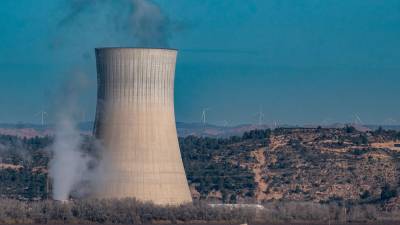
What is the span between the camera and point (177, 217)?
39375 millimetres

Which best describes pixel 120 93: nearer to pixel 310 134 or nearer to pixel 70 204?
pixel 70 204

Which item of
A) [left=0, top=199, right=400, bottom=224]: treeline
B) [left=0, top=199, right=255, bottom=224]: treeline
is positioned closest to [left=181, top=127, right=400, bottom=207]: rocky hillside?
[left=0, top=199, right=400, bottom=224]: treeline

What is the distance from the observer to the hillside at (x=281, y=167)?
51906 mm

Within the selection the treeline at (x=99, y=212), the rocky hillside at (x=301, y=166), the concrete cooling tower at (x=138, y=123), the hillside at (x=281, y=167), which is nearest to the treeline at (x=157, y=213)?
the treeline at (x=99, y=212)

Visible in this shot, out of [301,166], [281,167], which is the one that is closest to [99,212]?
[281,167]

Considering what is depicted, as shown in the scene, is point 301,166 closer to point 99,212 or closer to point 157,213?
point 157,213

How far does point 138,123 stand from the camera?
1410 inches

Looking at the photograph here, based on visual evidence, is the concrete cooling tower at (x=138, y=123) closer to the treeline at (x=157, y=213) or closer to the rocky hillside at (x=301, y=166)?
the treeline at (x=157, y=213)

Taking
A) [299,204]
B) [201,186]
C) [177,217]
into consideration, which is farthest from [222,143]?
[177,217]

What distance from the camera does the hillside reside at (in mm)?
51906

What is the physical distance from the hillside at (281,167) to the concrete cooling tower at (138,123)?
11.7m

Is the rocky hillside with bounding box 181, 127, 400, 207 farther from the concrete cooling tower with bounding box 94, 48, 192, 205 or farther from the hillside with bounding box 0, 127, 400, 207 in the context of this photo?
the concrete cooling tower with bounding box 94, 48, 192, 205

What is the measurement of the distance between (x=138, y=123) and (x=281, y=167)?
20813 mm

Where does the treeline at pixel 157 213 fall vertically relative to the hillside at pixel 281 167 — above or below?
below
